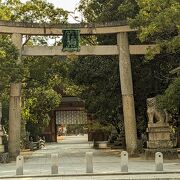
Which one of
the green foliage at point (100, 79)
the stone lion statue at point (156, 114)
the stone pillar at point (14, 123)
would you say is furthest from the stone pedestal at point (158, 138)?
the stone pillar at point (14, 123)

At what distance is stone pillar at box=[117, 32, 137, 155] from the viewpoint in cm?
2164

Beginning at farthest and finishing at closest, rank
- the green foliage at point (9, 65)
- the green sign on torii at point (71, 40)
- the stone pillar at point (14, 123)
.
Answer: the green sign on torii at point (71, 40) → the stone pillar at point (14, 123) → the green foliage at point (9, 65)

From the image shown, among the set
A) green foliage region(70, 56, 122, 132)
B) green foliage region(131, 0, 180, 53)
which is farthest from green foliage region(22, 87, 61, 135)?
green foliage region(131, 0, 180, 53)

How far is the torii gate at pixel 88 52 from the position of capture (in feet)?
69.3

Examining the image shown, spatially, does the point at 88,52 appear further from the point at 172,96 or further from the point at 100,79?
the point at 172,96

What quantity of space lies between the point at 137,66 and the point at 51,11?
686cm

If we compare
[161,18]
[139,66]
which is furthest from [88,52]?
[161,18]

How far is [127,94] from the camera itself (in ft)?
71.5

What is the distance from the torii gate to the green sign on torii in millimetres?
310

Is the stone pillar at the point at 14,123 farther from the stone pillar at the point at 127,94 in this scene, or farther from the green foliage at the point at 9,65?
the stone pillar at the point at 127,94

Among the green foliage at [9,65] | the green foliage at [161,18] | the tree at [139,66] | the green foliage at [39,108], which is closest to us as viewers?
the green foliage at [161,18]

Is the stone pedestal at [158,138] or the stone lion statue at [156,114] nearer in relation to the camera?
the stone pedestal at [158,138]

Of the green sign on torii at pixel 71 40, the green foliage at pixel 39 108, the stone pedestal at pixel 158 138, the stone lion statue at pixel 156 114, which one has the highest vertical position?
the green sign on torii at pixel 71 40

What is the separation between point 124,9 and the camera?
70.4 feet
